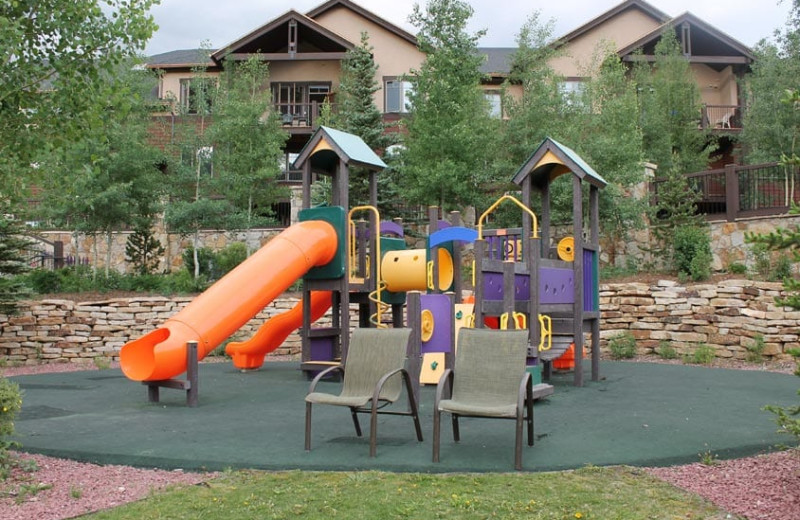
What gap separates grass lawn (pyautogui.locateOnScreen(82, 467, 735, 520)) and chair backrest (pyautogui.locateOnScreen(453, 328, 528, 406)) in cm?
96

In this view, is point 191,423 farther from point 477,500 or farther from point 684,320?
point 684,320

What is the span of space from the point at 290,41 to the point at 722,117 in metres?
16.7

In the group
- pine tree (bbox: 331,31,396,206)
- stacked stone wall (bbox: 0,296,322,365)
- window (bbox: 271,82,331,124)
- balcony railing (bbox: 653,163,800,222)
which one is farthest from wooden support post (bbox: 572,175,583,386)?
window (bbox: 271,82,331,124)

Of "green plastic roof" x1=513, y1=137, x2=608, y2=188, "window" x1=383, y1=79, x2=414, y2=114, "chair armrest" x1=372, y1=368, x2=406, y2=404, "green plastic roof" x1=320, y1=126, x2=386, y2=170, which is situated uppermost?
"window" x1=383, y1=79, x2=414, y2=114

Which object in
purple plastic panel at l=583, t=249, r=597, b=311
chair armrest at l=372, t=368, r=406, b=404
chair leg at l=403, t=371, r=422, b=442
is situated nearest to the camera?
chair armrest at l=372, t=368, r=406, b=404

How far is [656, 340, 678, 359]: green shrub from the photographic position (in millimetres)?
13141

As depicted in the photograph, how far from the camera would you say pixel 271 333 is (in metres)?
12.3

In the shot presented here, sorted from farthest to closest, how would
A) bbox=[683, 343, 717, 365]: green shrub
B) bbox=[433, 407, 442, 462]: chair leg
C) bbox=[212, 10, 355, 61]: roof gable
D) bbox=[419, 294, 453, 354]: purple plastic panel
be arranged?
bbox=[212, 10, 355, 61]: roof gable, bbox=[683, 343, 717, 365]: green shrub, bbox=[419, 294, 453, 354]: purple plastic panel, bbox=[433, 407, 442, 462]: chair leg

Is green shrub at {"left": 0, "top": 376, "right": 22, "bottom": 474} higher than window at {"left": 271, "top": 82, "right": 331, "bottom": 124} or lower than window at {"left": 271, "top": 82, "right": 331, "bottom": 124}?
lower

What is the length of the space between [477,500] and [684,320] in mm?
9946

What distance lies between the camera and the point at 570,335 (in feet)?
33.7

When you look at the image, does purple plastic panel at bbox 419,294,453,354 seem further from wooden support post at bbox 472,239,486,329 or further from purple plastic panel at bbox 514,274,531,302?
purple plastic panel at bbox 514,274,531,302

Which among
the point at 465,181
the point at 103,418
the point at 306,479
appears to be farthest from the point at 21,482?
the point at 465,181

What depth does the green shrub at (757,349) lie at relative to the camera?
40.2ft
